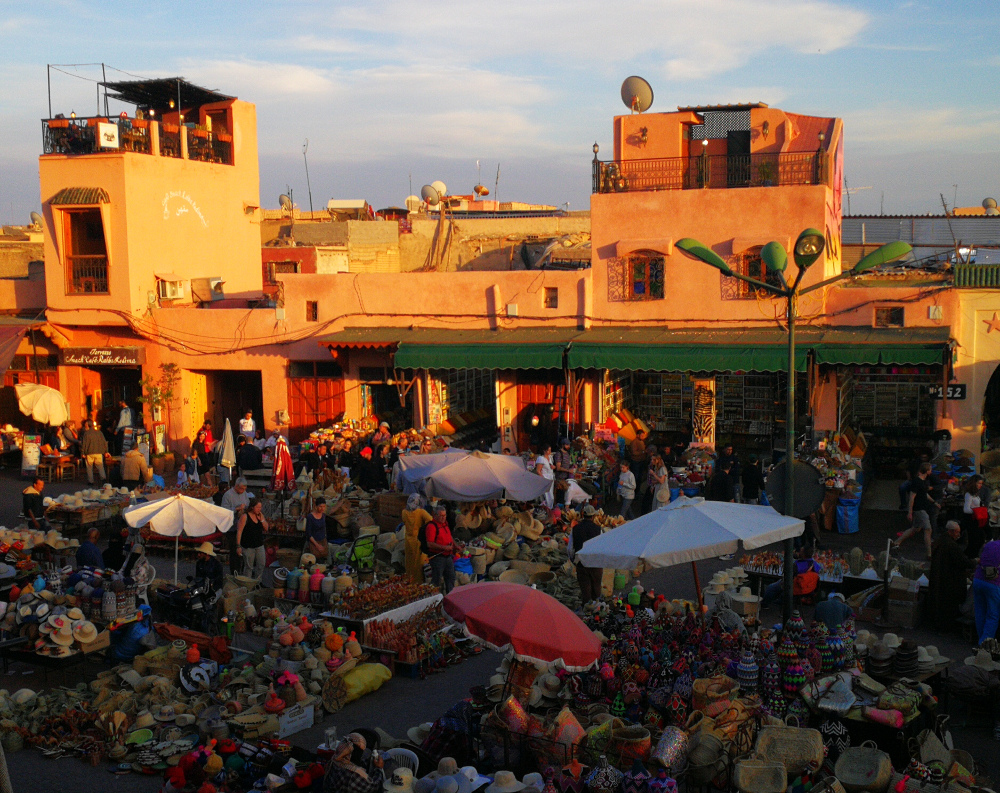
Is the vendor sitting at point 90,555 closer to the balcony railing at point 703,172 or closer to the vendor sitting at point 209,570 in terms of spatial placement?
the vendor sitting at point 209,570

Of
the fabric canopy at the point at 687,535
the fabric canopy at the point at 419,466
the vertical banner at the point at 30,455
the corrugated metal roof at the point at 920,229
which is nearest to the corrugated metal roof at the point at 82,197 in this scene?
the vertical banner at the point at 30,455

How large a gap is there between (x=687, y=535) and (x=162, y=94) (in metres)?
24.2

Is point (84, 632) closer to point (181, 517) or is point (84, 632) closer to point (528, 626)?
point (181, 517)

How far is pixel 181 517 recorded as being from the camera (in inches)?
514

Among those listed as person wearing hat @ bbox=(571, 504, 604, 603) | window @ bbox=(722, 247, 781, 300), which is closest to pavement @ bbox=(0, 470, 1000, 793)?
person wearing hat @ bbox=(571, 504, 604, 603)

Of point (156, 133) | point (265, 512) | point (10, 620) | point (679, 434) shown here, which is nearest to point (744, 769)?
point (10, 620)

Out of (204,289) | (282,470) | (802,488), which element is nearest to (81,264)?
(204,289)

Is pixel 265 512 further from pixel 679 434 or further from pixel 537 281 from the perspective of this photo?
pixel 679 434

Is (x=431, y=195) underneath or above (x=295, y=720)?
above

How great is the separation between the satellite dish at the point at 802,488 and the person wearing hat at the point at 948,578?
2.59m

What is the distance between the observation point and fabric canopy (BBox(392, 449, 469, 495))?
15352mm

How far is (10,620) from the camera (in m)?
11.3

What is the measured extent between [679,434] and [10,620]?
593 inches

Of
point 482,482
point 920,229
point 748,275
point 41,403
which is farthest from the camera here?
point 920,229
